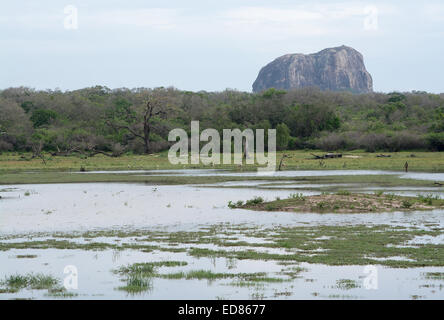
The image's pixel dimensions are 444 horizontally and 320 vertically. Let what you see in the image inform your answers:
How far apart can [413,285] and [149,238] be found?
27.5ft

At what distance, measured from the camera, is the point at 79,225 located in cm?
2128

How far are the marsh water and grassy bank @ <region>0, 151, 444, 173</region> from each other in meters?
13.3

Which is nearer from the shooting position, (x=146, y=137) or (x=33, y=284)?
(x=33, y=284)

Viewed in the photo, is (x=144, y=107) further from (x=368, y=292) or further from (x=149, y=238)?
(x=368, y=292)

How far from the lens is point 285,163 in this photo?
190ft

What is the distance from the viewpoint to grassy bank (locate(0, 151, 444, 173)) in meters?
53.1

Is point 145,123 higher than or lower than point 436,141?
higher

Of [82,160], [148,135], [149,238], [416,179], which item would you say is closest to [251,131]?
[148,135]
